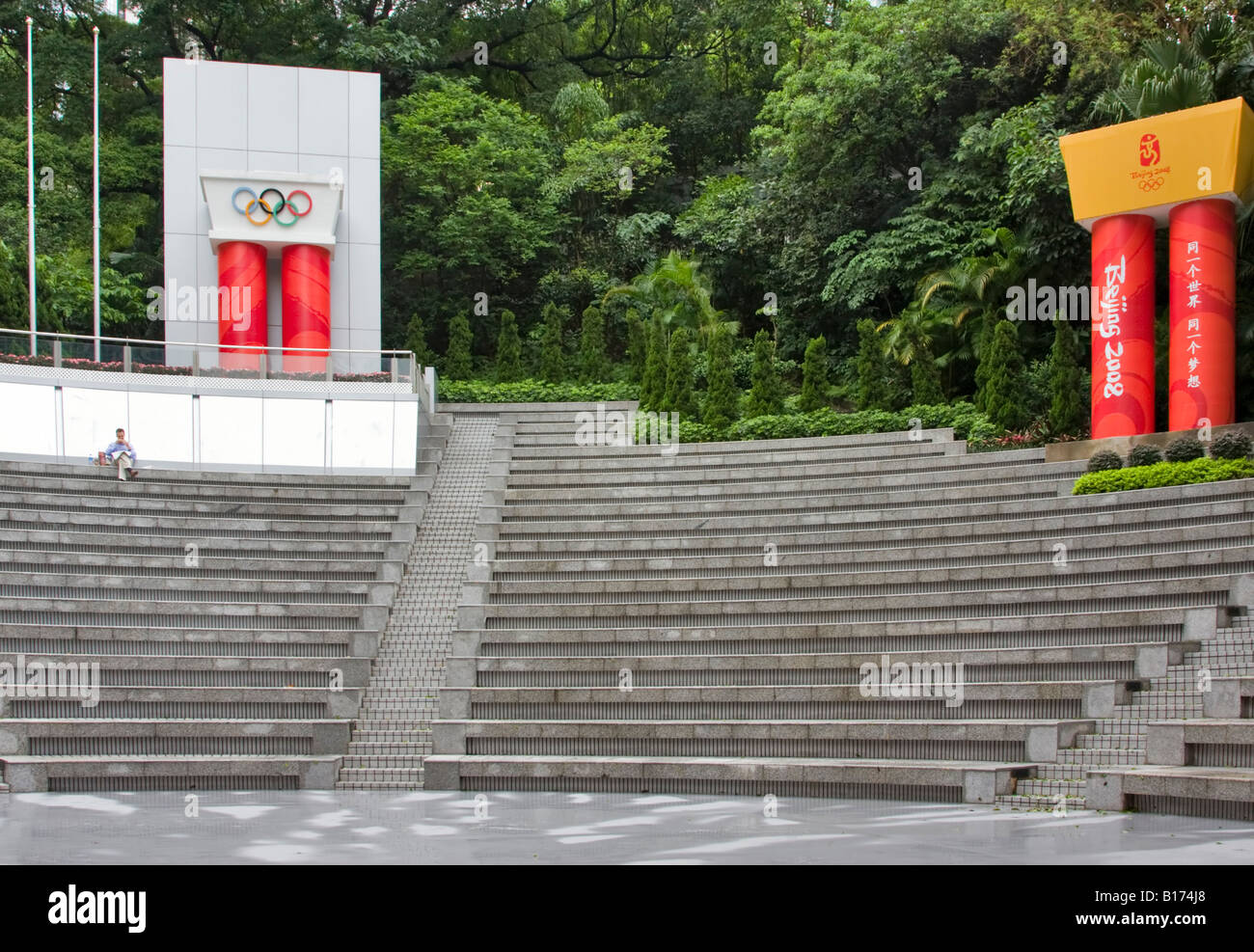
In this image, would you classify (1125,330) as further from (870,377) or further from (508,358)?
(508,358)

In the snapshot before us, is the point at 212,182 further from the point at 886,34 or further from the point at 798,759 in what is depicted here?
the point at 798,759

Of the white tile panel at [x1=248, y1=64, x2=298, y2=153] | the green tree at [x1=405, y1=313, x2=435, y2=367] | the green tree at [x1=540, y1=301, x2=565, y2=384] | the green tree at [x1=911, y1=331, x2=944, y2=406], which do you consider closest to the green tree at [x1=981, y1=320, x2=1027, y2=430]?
the green tree at [x1=911, y1=331, x2=944, y2=406]

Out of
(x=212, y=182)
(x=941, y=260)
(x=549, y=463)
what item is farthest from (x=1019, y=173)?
(x=212, y=182)

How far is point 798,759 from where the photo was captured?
42.5ft

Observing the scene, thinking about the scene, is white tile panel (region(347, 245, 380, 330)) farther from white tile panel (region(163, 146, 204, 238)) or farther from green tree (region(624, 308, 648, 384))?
green tree (region(624, 308, 648, 384))

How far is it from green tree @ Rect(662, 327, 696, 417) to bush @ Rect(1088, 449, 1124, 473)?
10.0 m

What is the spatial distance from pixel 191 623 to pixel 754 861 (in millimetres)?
10012

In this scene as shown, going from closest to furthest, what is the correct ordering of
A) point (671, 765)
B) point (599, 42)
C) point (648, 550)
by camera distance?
point (671, 765)
point (648, 550)
point (599, 42)

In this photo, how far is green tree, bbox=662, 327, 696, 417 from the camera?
27547 mm

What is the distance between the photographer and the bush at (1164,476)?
17.6 metres

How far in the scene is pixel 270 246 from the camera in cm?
2783

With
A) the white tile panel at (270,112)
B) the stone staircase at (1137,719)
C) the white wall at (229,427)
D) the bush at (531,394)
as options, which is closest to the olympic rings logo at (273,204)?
the white tile panel at (270,112)

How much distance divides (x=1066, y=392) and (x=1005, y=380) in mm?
1182

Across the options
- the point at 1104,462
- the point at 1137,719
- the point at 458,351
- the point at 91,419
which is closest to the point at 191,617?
the point at 91,419
